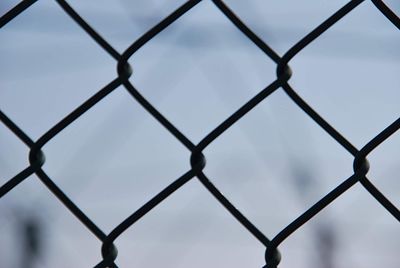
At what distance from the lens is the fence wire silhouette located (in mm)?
954

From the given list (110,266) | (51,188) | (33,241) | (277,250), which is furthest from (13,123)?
(33,241)

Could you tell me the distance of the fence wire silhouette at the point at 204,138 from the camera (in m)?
0.95

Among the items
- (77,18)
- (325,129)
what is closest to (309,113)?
(325,129)

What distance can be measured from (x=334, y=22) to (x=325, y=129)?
10 cm

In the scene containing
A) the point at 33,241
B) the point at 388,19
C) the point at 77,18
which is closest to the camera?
the point at 388,19

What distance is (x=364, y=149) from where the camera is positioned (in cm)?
96

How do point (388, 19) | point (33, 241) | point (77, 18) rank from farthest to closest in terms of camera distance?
point (33, 241) → point (77, 18) → point (388, 19)

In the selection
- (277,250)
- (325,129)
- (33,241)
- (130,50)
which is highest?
(130,50)

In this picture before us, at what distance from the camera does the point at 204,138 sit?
105 centimetres

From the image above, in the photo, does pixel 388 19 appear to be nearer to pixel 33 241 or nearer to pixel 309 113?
pixel 309 113

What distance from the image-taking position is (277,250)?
1.00m

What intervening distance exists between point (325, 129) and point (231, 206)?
0.13m

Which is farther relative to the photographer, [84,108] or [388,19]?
[84,108]

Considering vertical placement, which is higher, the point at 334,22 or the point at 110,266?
the point at 334,22
